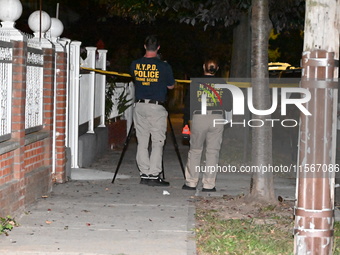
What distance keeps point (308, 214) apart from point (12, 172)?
3589mm

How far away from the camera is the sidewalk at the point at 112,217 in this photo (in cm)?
702

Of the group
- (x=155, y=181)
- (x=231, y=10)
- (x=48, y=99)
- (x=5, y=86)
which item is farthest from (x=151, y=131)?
(x=231, y=10)

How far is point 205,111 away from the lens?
1026cm

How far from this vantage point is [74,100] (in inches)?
483

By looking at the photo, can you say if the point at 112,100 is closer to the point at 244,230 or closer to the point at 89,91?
the point at 89,91

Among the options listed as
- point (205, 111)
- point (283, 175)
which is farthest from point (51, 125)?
point (283, 175)

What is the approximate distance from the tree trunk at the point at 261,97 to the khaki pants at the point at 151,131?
5.91 feet

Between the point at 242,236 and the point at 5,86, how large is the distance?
2866mm

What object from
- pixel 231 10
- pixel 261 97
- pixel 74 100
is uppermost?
pixel 231 10

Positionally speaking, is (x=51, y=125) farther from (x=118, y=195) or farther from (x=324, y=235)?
(x=324, y=235)

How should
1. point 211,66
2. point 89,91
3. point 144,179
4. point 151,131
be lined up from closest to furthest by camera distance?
point 211,66
point 151,131
point 144,179
point 89,91

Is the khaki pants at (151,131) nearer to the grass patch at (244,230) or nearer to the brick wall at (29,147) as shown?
the brick wall at (29,147)

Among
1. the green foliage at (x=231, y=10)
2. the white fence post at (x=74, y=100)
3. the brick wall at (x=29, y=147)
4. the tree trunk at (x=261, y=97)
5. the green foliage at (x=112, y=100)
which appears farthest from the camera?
the green foliage at (x=112, y=100)

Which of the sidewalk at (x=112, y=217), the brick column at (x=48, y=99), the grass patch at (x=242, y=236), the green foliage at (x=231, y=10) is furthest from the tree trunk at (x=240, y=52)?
the grass patch at (x=242, y=236)
